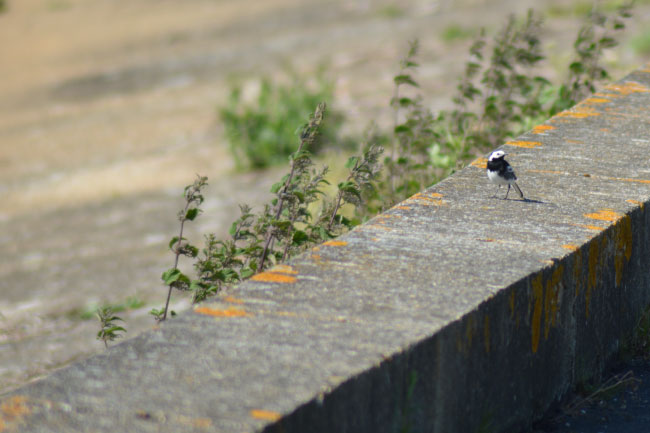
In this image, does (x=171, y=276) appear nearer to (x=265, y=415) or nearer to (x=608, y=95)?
(x=265, y=415)

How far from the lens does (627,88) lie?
4.27 m

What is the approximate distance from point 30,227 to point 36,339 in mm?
3601

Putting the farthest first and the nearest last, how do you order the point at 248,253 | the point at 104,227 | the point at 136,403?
the point at 104,227 → the point at 248,253 → the point at 136,403

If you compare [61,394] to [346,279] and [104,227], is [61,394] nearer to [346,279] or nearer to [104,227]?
[346,279]

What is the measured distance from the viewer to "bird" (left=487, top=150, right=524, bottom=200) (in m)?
2.75

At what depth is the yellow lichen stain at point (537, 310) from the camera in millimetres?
2246

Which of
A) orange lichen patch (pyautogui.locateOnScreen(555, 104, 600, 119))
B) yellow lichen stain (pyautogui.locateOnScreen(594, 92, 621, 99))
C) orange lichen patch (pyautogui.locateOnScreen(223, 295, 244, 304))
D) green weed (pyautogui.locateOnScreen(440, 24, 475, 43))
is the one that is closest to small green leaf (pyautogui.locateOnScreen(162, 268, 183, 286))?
orange lichen patch (pyautogui.locateOnScreen(223, 295, 244, 304))

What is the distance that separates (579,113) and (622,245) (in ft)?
4.38

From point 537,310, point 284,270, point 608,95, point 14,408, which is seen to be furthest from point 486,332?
point 608,95

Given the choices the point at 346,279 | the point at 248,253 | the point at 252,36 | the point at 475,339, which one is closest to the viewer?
the point at 475,339

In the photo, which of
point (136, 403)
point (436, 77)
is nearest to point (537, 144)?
point (136, 403)

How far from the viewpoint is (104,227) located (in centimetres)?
844

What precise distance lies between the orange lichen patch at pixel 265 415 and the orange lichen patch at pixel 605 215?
1292mm

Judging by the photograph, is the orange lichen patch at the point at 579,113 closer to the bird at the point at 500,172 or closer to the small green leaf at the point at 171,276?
the bird at the point at 500,172
